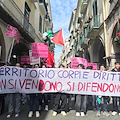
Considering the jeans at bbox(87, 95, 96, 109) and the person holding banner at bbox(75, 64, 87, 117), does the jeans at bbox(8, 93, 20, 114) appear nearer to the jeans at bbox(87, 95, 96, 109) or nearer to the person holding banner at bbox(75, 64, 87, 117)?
the person holding banner at bbox(75, 64, 87, 117)

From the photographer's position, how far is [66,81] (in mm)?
4414

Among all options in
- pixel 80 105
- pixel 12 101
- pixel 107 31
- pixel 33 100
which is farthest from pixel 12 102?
pixel 107 31

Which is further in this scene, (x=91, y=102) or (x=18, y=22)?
(x=18, y=22)

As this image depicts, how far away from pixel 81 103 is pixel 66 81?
32.8 inches

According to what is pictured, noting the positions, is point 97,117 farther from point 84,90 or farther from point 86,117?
point 84,90

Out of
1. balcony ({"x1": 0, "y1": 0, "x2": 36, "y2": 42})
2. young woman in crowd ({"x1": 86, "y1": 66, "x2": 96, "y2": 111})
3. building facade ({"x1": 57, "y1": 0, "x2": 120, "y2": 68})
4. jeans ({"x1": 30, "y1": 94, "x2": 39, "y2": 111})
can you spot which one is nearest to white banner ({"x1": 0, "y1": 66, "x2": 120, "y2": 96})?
jeans ({"x1": 30, "y1": 94, "x2": 39, "y2": 111})

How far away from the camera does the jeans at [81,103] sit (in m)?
4.23

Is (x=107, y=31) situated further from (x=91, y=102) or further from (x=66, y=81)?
(x=66, y=81)

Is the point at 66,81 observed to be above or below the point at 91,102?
above

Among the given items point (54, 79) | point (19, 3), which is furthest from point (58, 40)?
point (19, 3)

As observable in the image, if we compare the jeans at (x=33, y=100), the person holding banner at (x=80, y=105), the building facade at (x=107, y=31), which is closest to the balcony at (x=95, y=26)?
the building facade at (x=107, y=31)

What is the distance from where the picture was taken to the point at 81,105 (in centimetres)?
433

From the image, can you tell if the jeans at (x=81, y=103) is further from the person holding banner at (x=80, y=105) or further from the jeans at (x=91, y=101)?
the jeans at (x=91, y=101)

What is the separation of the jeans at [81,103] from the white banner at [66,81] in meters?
0.16
